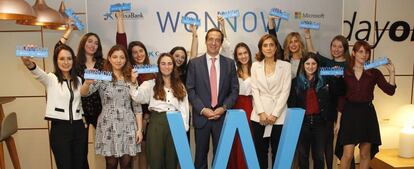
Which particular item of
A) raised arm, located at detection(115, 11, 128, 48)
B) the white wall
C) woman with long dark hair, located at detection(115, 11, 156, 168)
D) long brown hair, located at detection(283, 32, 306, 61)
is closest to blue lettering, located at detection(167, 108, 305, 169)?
woman with long dark hair, located at detection(115, 11, 156, 168)

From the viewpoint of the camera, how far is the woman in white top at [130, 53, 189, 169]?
2.78 metres

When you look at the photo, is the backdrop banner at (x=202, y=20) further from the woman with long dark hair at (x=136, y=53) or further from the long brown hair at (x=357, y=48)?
the long brown hair at (x=357, y=48)

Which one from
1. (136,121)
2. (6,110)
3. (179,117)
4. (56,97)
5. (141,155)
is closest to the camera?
(179,117)

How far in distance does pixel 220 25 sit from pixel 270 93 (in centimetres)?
94

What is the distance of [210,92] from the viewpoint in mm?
2979

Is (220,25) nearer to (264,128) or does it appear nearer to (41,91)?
(264,128)

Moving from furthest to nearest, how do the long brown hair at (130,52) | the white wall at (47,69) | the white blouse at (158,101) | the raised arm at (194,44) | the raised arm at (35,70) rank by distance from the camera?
the white wall at (47,69)
the raised arm at (194,44)
the long brown hair at (130,52)
the white blouse at (158,101)
the raised arm at (35,70)

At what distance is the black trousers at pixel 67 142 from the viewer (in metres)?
2.62

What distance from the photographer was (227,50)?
3504 mm

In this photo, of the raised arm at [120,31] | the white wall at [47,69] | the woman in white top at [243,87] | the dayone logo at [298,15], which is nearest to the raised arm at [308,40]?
the dayone logo at [298,15]

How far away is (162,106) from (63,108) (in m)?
0.75

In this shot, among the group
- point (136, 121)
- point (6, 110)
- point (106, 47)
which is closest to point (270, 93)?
point (136, 121)

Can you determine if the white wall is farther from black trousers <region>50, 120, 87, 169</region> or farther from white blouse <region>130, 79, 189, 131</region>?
white blouse <region>130, 79, 189, 131</region>

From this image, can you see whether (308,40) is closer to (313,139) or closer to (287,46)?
(287,46)
